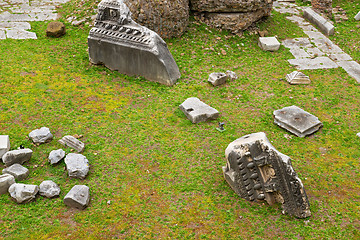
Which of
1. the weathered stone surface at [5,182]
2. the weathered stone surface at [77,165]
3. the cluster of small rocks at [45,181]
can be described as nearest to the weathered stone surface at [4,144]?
the cluster of small rocks at [45,181]

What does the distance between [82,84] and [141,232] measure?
168 inches

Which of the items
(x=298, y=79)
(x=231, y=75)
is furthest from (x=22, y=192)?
(x=298, y=79)

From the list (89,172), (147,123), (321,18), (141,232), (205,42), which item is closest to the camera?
(141,232)

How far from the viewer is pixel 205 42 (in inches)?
384

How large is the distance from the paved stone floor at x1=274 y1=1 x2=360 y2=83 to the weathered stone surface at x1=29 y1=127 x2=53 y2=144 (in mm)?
6004

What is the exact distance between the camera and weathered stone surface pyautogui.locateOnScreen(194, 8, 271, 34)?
10047mm

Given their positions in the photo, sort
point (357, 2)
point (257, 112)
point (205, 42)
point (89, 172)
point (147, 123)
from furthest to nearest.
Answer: point (357, 2)
point (205, 42)
point (257, 112)
point (147, 123)
point (89, 172)

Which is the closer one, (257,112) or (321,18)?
(257,112)

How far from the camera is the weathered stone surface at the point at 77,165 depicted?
5.65 metres

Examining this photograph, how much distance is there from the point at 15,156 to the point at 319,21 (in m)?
9.26

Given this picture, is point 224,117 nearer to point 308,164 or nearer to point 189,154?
point 189,154

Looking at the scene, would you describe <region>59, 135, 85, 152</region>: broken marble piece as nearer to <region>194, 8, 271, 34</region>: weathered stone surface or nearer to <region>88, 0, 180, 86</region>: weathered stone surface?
<region>88, 0, 180, 86</region>: weathered stone surface

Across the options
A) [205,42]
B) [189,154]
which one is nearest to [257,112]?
[189,154]

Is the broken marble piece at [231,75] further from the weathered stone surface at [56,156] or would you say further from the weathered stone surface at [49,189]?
the weathered stone surface at [49,189]
